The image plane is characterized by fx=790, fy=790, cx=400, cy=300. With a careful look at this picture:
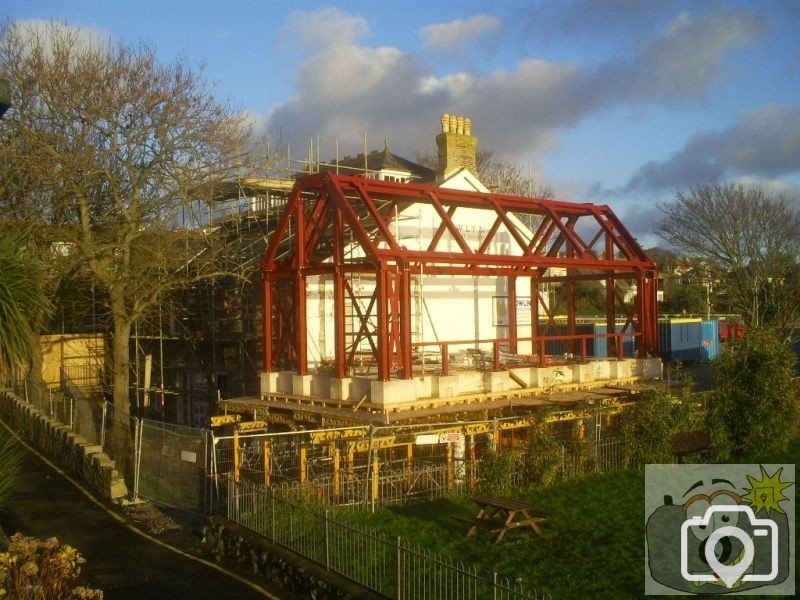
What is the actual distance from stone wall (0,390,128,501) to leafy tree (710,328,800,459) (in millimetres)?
12231

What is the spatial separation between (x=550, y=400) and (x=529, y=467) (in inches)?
148

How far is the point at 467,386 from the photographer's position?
17906mm

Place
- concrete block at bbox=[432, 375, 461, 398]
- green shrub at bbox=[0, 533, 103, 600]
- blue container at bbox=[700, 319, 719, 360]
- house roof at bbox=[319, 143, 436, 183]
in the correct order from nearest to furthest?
1. green shrub at bbox=[0, 533, 103, 600]
2. concrete block at bbox=[432, 375, 461, 398]
3. house roof at bbox=[319, 143, 436, 183]
4. blue container at bbox=[700, 319, 719, 360]

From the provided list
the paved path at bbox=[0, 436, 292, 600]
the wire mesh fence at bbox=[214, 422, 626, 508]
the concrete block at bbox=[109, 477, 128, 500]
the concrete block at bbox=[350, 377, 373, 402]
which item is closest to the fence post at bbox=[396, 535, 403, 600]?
the paved path at bbox=[0, 436, 292, 600]

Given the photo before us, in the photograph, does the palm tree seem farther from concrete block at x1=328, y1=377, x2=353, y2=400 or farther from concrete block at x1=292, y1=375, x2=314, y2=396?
concrete block at x1=292, y1=375, x2=314, y2=396

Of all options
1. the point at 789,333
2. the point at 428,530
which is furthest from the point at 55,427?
the point at 789,333

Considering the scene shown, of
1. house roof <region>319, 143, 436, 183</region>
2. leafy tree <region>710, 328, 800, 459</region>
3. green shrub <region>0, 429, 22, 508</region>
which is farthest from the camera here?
house roof <region>319, 143, 436, 183</region>

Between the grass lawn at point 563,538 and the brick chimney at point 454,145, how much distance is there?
17.9m

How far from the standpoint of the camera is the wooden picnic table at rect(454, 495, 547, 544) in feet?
36.8

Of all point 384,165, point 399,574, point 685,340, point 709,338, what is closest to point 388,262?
point 399,574

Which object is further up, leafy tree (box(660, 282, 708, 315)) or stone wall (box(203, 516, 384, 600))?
leafy tree (box(660, 282, 708, 315))

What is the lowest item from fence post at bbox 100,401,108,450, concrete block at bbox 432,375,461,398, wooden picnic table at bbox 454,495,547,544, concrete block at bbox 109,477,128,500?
concrete block at bbox 109,477,128,500

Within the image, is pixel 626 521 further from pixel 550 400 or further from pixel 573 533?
pixel 550 400

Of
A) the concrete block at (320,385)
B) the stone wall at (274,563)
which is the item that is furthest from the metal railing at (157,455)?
the concrete block at (320,385)
